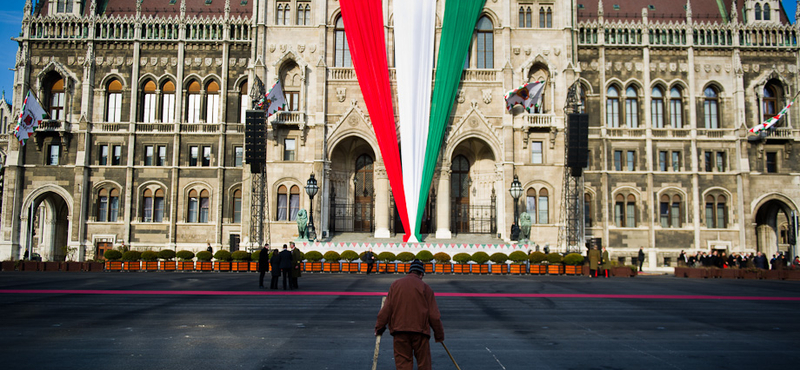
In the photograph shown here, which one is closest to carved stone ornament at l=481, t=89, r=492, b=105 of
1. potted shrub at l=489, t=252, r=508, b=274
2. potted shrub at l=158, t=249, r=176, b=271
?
potted shrub at l=489, t=252, r=508, b=274

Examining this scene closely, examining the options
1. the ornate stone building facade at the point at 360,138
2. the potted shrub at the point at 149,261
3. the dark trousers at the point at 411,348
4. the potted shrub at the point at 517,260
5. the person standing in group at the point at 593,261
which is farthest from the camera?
the ornate stone building facade at the point at 360,138

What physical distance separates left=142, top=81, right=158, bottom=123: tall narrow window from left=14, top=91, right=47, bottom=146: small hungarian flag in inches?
290

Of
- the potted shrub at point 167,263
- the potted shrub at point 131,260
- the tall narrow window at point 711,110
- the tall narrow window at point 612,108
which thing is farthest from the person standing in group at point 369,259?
the tall narrow window at point 711,110

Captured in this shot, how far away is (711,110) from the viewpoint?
48.0m

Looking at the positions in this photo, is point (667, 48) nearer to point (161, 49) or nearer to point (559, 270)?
point (559, 270)

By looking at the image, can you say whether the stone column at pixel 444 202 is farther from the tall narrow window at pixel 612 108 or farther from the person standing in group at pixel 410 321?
the person standing in group at pixel 410 321

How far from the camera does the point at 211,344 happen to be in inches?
447

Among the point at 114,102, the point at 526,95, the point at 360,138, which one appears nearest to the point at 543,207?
the point at 526,95

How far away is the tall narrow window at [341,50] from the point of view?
42406 mm

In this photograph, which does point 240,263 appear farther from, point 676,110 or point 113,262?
point 676,110

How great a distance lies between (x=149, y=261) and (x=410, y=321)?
30673mm

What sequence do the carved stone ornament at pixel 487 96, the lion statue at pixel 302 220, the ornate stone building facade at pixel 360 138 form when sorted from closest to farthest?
the lion statue at pixel 302 220 < the carved stone ornament at pixel 487 96 < the ornate stone building facade at pixel 360 138

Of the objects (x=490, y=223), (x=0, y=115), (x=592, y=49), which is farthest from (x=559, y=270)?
(x=0, y=115)

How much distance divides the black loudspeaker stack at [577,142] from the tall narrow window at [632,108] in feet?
41.9
